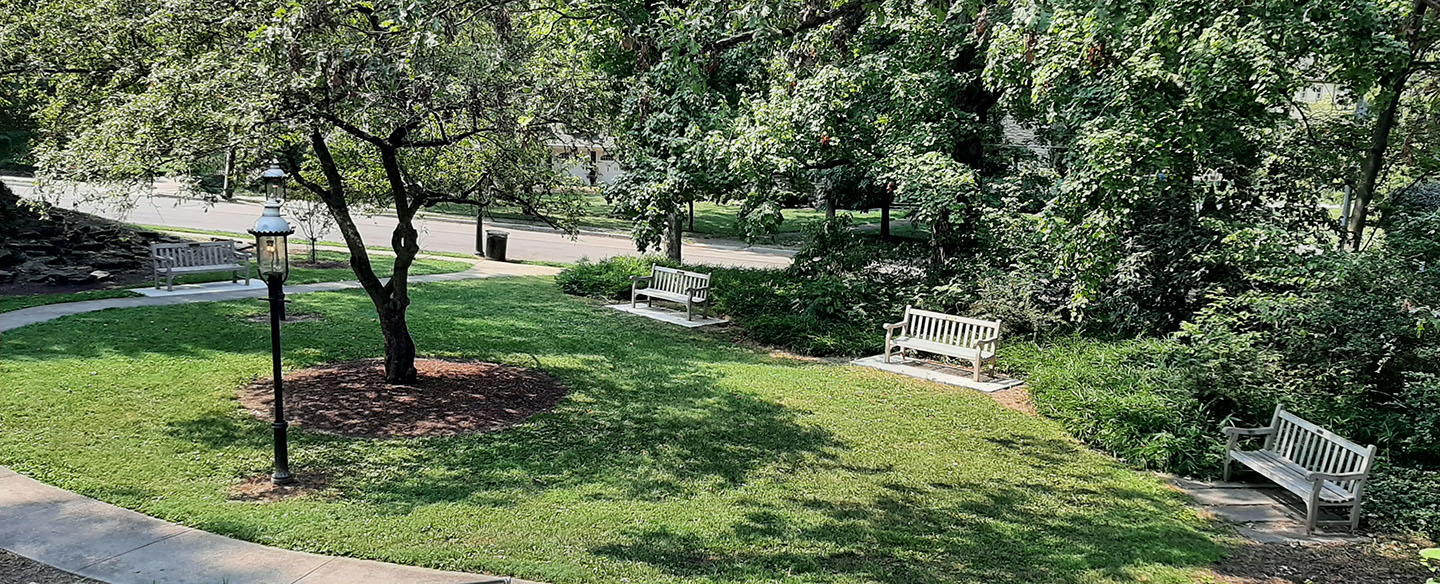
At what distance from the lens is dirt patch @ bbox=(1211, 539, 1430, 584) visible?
18.1 ft

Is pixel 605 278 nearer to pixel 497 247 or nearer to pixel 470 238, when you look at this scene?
pixel 497 247

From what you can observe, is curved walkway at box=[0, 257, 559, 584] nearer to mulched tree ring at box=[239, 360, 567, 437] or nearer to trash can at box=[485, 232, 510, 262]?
mulched tree ring at box=[239, 360, 567, 437]

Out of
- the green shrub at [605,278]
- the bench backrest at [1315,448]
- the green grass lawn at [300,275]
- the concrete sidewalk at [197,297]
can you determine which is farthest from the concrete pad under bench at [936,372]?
the green grass lawn at [300,275]

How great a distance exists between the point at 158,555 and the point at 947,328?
9.07 metres

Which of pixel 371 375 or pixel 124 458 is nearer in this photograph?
pixel 124 458

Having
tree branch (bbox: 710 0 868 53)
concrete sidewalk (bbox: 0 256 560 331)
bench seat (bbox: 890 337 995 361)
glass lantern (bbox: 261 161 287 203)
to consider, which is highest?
tree branch (bbox: 710 0 868 53)

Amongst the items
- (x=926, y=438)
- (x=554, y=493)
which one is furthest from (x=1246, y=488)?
(x=554, y=493)

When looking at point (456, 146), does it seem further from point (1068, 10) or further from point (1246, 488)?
point (1246, 488)

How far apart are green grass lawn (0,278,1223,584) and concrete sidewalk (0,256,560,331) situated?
89 cm

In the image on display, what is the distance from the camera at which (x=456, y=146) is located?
28.2 ft

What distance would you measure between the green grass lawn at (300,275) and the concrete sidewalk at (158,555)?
835cm

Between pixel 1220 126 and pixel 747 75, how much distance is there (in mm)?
7905

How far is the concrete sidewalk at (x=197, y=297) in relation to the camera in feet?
37.2

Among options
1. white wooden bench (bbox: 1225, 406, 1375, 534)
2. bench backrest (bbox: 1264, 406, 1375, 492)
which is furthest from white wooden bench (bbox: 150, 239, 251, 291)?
bench backrest (bbox: 1264, 406, 1375, 492)
